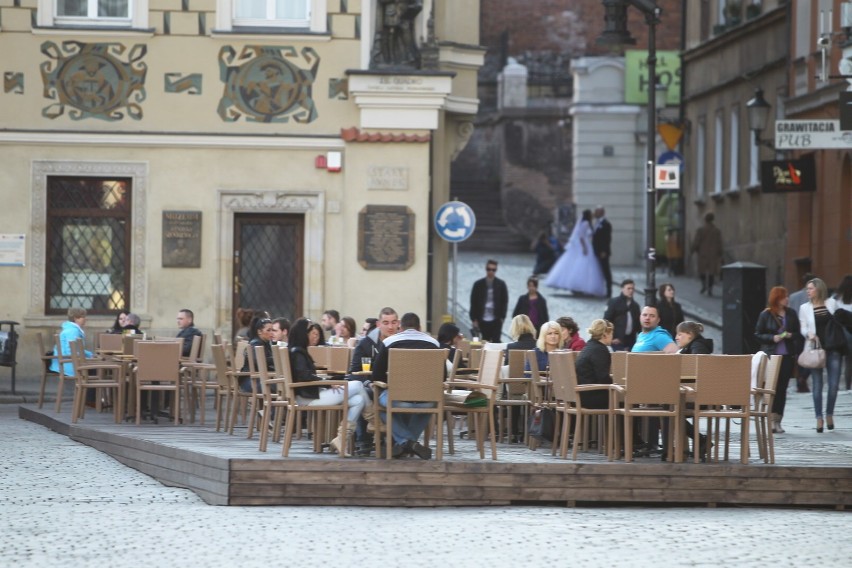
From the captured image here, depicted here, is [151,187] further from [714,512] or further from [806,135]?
[714,512]

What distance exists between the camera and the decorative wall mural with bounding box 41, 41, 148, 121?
27156mm

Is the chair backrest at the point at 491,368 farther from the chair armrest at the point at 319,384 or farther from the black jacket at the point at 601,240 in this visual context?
the black jacket at the point at 601,240

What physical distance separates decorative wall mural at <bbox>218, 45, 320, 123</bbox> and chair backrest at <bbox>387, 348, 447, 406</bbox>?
500 inches

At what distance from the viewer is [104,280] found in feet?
90.7

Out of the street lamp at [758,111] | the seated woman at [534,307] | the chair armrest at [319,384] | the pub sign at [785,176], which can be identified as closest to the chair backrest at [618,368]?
the chair armrest at [319,384]

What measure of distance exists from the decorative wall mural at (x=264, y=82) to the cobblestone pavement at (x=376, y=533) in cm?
1184

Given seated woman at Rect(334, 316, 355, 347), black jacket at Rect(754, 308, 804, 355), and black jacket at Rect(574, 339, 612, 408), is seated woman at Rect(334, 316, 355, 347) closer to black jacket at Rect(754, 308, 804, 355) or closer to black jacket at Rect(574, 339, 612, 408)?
black jacket at Rect(754, 308, 804, 355)

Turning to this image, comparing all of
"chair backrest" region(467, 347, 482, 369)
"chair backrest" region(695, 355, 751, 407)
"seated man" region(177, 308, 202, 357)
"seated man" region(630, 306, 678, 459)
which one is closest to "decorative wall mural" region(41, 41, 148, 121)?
"seated man" region(177, 308, 202, 357)

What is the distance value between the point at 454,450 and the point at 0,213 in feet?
40.9

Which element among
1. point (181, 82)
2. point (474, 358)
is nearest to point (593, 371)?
point (474, 358)

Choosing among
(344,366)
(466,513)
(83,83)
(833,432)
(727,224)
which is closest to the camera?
(466,513)

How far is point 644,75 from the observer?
5175 centimetres

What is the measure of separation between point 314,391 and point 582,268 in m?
23.2

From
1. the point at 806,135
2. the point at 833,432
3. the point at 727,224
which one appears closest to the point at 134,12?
the point at 806,135
